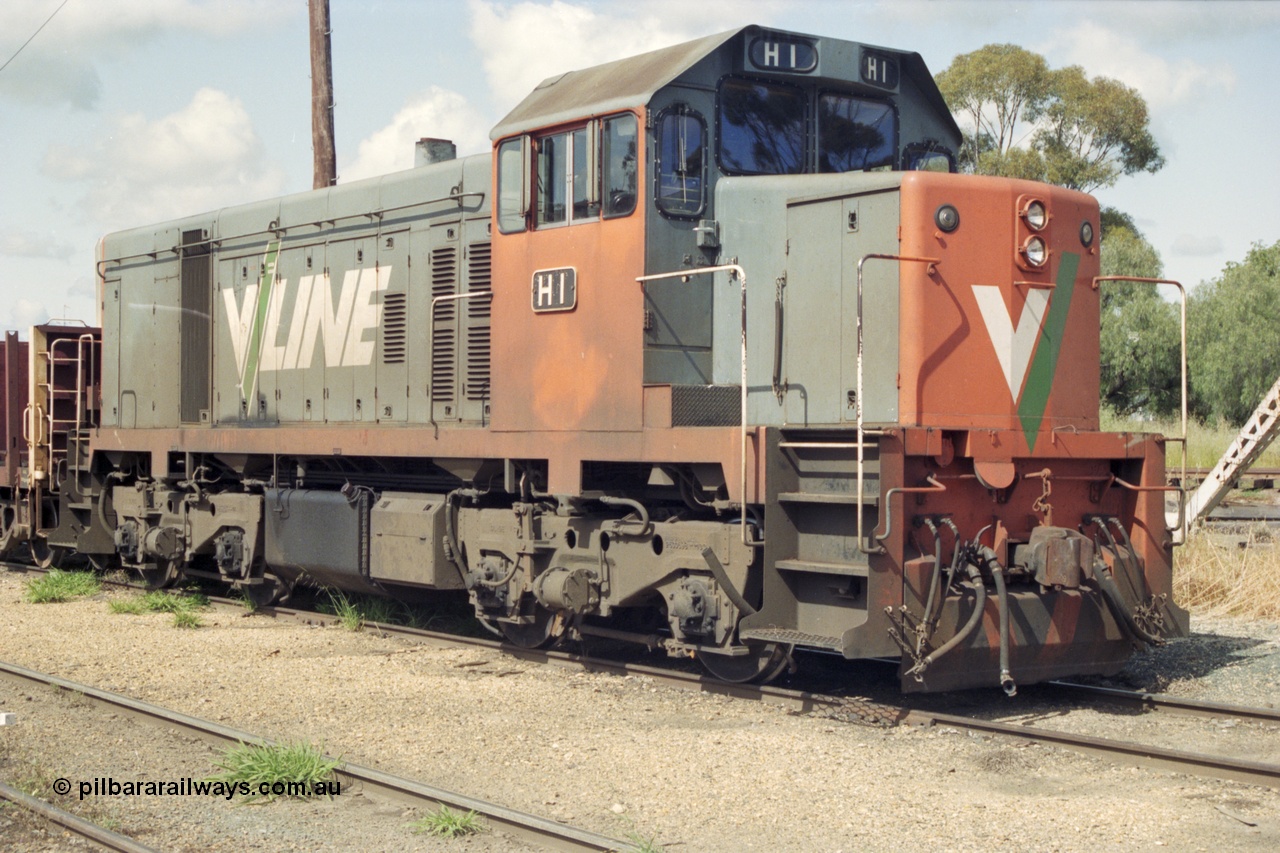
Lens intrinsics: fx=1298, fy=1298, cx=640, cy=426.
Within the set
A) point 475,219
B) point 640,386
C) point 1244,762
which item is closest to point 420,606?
point 475,219

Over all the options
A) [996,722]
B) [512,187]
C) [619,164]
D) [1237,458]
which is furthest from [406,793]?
[1237,458]

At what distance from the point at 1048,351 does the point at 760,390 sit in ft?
5.55

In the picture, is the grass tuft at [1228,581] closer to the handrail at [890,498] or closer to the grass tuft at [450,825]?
the handrail at [890,498]

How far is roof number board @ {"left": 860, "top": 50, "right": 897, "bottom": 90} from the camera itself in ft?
26.7

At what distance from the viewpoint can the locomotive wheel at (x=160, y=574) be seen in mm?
12555

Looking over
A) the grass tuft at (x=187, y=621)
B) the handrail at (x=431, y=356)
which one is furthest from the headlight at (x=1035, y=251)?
the grass tuft at (x=187, y=621)

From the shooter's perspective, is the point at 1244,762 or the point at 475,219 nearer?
the point at 1244,762

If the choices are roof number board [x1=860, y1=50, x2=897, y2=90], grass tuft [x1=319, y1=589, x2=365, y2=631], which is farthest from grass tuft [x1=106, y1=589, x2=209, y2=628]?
roof number board [x1=860, y1=50, x2=897, y2=90]

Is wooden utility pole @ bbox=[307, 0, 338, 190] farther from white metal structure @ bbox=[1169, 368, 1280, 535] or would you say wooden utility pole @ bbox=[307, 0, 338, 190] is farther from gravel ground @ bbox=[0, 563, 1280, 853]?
white metal structure @ bbox=[1169, 368, 1280, 535]

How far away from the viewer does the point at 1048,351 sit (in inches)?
299

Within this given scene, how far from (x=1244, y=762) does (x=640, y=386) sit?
3.75 m

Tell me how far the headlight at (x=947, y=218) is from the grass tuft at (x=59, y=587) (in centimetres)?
927

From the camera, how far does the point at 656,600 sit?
8.23m

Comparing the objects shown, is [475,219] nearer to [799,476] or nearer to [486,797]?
[799,476]
